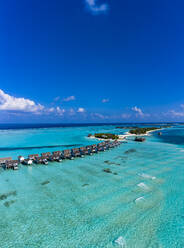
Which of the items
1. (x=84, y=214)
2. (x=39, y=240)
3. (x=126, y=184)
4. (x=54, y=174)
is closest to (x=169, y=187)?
(x=126, y=184)

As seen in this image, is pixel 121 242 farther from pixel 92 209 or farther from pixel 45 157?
pixel 45 157

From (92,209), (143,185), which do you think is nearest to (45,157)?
(92,209)

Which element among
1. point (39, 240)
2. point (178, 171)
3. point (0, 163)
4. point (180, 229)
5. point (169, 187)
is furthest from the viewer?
point (0, 163)

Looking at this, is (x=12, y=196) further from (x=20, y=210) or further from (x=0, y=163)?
(x=0, y=163)

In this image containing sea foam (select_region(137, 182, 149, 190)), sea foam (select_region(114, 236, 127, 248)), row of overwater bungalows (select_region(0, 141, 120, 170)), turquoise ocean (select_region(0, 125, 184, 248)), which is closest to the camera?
sea foam (select_region(114, 236, 127, 248))

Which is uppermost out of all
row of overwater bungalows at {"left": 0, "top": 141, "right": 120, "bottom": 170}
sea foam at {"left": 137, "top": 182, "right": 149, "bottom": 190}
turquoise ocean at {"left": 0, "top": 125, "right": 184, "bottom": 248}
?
row of overwater bungalows at {"left": 0, "top": 141, "right": 120, "bottom": 170}

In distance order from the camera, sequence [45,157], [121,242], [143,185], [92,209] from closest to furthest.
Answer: [121,242], [92,209], [143,185], [45,157]

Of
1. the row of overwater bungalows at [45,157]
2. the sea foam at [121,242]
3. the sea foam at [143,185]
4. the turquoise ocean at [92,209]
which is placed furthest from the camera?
the row of overwater bungalows at [45,157]

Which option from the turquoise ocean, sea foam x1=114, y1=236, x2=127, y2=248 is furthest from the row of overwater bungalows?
sea foam x1=114, y1=236, x2=127, y2=248

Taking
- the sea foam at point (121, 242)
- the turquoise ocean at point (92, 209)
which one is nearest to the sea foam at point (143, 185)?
the turquoise ocean at point (92, 209)

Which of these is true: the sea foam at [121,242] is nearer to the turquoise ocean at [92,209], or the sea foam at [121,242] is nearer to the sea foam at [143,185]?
the turquoise ocean at [92,209]

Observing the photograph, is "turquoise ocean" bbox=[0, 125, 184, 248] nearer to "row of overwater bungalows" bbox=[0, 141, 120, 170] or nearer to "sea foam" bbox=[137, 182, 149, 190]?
"sea foam" bbox=[137, 182, 149, 190]
